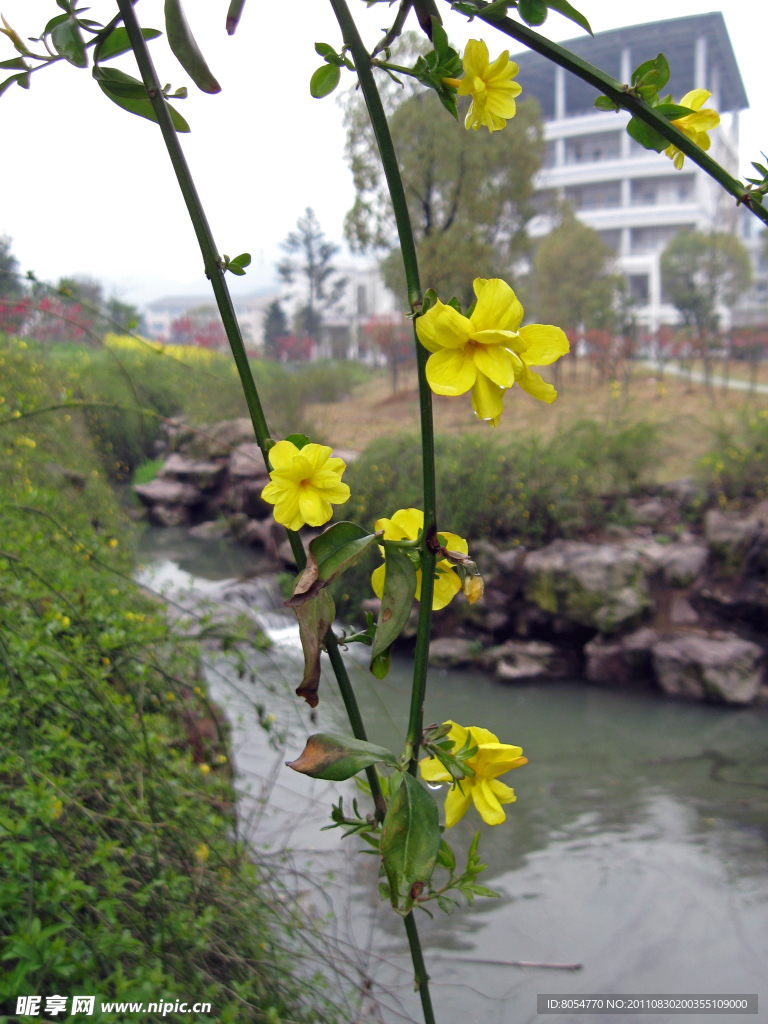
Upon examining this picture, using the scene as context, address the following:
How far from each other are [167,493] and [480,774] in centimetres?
731

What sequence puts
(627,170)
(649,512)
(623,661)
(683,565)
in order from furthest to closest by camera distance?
(627,170) → (649,512) → (683,565) → (623,661)

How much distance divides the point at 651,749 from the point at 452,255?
5.66 metres

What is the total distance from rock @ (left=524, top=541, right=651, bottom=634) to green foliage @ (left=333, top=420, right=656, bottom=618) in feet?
1.38

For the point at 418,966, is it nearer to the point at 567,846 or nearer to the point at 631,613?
the point at 567,846

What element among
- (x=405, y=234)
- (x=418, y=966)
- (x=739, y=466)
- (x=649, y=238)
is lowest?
(x=739, y=466)

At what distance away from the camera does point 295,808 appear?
234 centimetres

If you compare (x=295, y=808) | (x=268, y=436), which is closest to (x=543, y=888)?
(x=295, y=808)

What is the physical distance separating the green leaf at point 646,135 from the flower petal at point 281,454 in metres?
0.20

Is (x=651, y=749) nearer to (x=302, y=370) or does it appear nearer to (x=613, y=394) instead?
(x=613, y=394)

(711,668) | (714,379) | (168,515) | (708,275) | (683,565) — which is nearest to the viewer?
(711,668)

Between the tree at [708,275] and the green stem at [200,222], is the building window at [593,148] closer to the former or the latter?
the tree at [708,275]

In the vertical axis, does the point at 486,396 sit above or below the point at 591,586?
above

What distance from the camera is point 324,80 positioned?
1.08 feet

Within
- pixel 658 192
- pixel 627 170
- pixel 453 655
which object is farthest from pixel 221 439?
pixel 658 192
